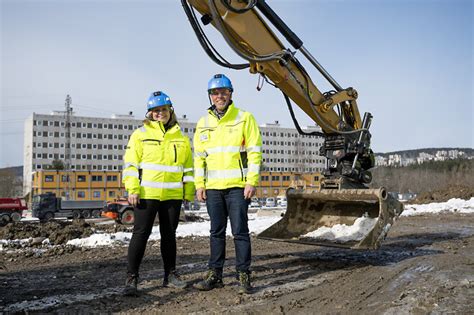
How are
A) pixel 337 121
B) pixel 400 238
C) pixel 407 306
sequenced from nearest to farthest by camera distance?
pixel 407 306 < pixel 337 121 < pixel 400 238

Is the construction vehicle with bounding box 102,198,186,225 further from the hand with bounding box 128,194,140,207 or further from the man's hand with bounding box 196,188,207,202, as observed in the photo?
the hand with bounding box 128,194,140,207

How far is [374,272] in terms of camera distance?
16.4 feet

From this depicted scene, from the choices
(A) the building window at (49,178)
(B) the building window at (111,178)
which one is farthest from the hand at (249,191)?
(A) the building window at (49,178)

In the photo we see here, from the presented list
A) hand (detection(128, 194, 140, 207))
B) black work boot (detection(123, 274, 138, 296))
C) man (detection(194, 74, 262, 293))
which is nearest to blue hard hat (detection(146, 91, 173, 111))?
man (detection(194, 74, 262, 293))

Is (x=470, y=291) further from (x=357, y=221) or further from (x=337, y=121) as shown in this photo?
(x=337, y=121)

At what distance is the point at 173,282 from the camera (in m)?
4.36

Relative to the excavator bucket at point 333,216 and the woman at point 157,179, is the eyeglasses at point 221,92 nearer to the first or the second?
the woman at point 157,179

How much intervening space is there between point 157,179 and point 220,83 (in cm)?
117

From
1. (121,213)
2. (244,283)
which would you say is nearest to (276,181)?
(121,213)

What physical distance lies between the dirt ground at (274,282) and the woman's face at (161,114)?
1695mm

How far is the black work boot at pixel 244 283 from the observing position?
406cm

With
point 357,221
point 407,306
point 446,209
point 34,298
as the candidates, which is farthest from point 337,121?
point 446,209

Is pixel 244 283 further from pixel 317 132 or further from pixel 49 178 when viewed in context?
pixel 49 178

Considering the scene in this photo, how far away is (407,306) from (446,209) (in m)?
14.8
